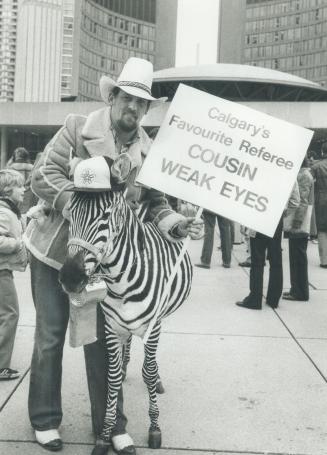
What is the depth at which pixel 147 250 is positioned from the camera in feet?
10.5

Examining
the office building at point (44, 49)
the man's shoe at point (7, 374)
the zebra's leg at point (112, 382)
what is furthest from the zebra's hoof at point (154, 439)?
the office building at point (44, 49)

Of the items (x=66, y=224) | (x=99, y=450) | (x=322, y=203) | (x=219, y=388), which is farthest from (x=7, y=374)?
(x=322, y=203)

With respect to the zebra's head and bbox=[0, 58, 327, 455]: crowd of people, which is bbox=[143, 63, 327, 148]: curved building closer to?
bbox=[0, 58, 327, 455]: crowd of people

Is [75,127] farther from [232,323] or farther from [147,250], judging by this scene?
[232,323]

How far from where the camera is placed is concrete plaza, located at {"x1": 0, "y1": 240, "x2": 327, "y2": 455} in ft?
11.3

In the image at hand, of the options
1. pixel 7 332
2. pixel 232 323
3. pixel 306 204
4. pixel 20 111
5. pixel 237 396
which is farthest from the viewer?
pixel 20 111

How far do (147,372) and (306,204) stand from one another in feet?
17.1

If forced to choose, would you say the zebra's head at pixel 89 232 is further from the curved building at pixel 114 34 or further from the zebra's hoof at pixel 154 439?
the curved building at pixel 114 34

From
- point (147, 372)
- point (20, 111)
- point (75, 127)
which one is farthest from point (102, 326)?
point (20, 111)

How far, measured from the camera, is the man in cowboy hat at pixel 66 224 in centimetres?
313

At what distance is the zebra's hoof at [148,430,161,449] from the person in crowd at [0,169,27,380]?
1.55 metres

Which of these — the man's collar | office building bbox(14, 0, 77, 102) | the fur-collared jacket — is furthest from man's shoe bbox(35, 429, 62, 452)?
office building bbox(14, 0, 77, 102)

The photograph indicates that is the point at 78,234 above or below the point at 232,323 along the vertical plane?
above

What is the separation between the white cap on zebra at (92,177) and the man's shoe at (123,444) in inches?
60.1
